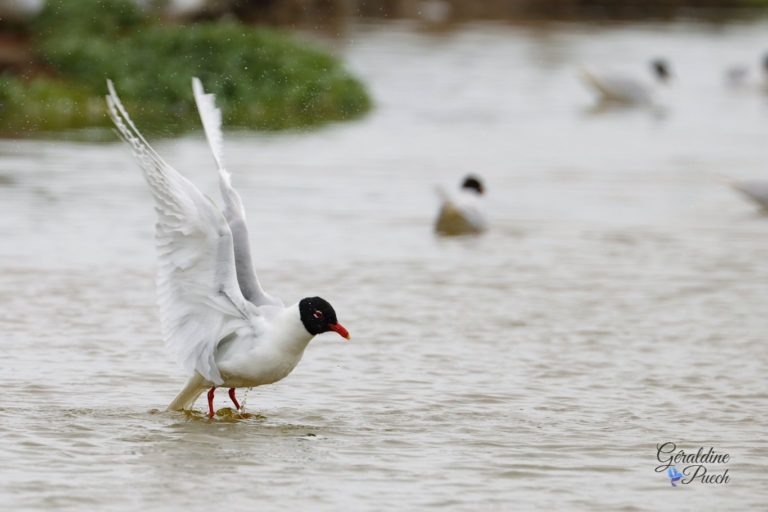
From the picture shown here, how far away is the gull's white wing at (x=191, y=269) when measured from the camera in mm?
8133

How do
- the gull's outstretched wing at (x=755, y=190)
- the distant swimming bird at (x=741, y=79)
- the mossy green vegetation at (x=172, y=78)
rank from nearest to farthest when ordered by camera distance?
the gull's outstretched wing at (x=755, y=190) < the mossy green vegetation at (x=172, y=78) < the distant swimming bird at (x=741, y=79)

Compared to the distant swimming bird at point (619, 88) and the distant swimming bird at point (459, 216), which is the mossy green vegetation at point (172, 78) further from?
the distant swimming bird at point (459, 216)

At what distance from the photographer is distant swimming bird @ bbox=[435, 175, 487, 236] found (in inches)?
604

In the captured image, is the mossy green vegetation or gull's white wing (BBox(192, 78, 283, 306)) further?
the mossy green vegetation

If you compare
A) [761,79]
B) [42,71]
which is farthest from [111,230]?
[761,79]

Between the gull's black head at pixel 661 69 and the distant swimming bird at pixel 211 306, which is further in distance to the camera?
the gull's black head at pixel 661 69

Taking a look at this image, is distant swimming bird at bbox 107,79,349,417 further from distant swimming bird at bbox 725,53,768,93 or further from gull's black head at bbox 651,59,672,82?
distant swimming bird at bbox 725,53,768,93

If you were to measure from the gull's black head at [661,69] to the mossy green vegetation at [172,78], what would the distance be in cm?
628

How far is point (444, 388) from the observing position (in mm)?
9578

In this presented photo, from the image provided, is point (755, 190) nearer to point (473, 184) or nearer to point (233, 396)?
point (473, 184)

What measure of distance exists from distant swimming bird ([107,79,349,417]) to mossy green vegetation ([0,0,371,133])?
545 inches

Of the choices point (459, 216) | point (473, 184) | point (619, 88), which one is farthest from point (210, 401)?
point (619, 88)

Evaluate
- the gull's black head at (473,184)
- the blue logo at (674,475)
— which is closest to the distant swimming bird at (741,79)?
the gull's black head at (473,184)

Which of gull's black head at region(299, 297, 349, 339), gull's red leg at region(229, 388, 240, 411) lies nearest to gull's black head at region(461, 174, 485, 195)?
gull's red leg at region(229, 388, 240, 411)
